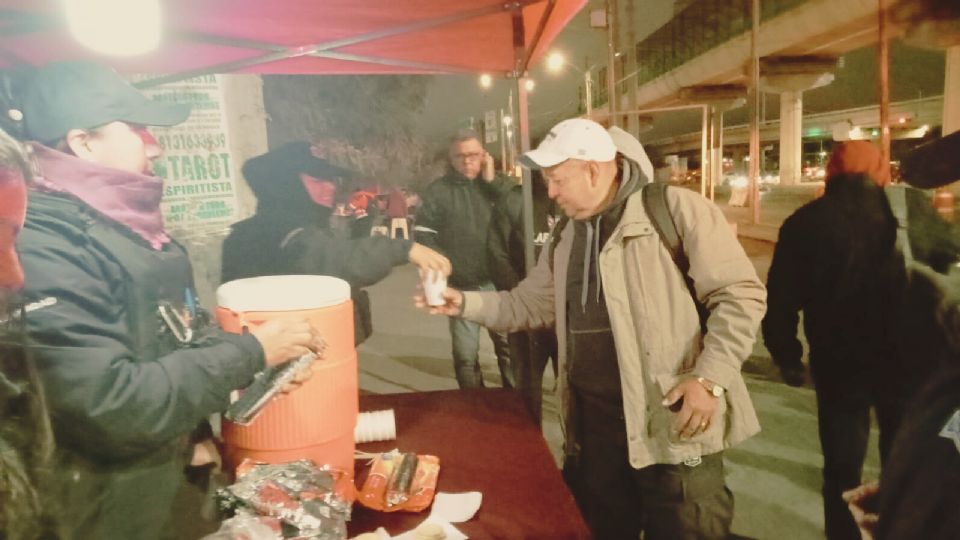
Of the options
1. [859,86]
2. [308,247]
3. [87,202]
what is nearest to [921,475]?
[87,202]

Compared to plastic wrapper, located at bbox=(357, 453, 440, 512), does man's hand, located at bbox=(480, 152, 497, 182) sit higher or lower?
higher

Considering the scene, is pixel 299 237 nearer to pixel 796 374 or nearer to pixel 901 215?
pixel 796 374

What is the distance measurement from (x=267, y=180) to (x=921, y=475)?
329 centimetres

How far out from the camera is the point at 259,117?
480 centimetres

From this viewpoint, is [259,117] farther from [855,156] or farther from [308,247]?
[855,156]

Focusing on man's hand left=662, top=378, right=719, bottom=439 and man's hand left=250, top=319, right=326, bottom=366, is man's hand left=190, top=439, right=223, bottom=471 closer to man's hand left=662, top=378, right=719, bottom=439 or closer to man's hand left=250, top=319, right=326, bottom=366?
man's hand left=250, top=319, right=326, bottom=366

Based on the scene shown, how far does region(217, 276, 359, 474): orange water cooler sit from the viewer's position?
150cm

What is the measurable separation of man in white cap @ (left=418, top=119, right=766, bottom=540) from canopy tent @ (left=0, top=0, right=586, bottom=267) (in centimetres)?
73

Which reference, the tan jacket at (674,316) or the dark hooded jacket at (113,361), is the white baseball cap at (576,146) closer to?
the tan jacket at (674,316)

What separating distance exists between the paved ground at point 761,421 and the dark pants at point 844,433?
1.18 ft

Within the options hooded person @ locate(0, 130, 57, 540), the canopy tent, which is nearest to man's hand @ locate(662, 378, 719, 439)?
the canopy tent

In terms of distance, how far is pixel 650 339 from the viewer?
2.04 metres

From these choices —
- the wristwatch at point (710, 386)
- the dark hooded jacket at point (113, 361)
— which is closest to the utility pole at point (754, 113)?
the wristwatch at point (710, 386)

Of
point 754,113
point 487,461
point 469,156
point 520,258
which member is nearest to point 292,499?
point 487,461
